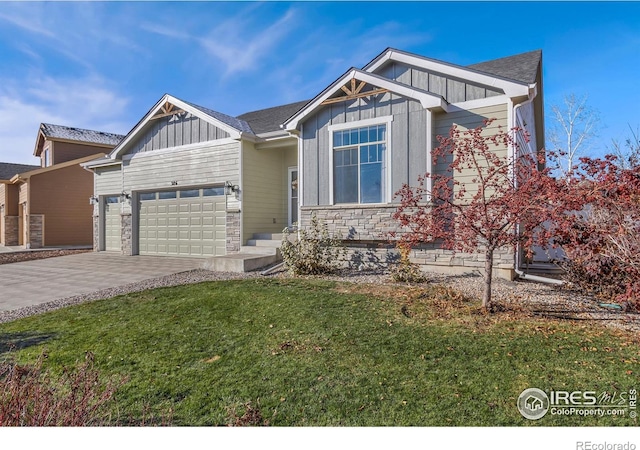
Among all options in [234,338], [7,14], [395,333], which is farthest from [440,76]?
[7,14]

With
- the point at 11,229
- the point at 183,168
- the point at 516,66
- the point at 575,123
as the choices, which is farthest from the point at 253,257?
the point at 575,123

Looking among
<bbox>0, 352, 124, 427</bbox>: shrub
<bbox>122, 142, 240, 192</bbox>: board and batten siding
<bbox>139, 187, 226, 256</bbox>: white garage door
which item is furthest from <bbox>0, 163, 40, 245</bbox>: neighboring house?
<bbox>0, 352, 124, 427</bbox>: shrub

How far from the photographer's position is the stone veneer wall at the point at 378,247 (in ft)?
25.2

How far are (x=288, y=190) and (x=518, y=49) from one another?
27.8ft

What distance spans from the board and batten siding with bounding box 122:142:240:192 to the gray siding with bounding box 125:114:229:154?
0.29 meters

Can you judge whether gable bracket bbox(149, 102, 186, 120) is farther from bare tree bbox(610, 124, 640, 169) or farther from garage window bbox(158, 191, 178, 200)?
bare tree bbox(610, 124, 640, 169)

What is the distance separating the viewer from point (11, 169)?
25.0 metres

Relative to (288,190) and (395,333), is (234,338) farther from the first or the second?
(288,190)

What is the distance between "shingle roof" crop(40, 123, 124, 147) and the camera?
21.3 metres

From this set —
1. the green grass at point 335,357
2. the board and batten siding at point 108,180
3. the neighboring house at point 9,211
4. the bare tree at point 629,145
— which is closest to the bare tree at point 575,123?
the bare tree at point 629,145

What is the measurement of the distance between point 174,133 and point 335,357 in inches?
460

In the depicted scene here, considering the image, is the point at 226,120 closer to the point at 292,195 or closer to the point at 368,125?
the point at 292,195

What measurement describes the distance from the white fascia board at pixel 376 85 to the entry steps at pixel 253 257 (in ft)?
11.3
